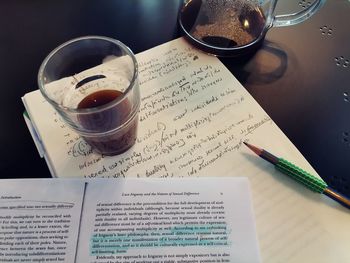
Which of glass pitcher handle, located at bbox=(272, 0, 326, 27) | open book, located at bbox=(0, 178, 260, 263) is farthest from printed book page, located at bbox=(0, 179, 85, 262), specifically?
glass pitcher handle, located at bbox=(272, 0, 326, 27)

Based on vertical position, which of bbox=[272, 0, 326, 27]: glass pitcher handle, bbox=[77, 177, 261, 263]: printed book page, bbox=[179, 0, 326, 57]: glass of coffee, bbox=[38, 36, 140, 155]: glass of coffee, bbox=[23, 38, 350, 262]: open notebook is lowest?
bbox=[77, 177, 261, 263]: printed book page

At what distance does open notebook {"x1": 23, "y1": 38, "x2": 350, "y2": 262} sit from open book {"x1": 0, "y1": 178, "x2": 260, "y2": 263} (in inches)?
0.7

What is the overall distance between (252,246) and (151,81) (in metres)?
0.25

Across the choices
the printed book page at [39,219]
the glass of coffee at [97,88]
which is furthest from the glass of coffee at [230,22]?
the printed book page at [39,219]

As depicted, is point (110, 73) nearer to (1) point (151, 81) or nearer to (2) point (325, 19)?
(1) point (151, 81)

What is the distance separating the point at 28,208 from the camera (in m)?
0.37

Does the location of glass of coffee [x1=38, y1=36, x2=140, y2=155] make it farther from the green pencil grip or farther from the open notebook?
the green pencil grip

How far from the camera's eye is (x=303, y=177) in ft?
1.26

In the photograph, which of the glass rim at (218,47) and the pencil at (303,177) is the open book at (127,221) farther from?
the glass rim at (218,47)

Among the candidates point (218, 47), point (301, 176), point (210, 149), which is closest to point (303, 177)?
point (301, 176)

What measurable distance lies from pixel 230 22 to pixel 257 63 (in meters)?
0.08

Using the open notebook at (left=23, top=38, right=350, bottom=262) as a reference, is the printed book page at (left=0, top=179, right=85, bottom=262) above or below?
below

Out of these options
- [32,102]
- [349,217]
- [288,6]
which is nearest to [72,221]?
[32,102]

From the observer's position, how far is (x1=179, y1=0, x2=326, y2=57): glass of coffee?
49cm
